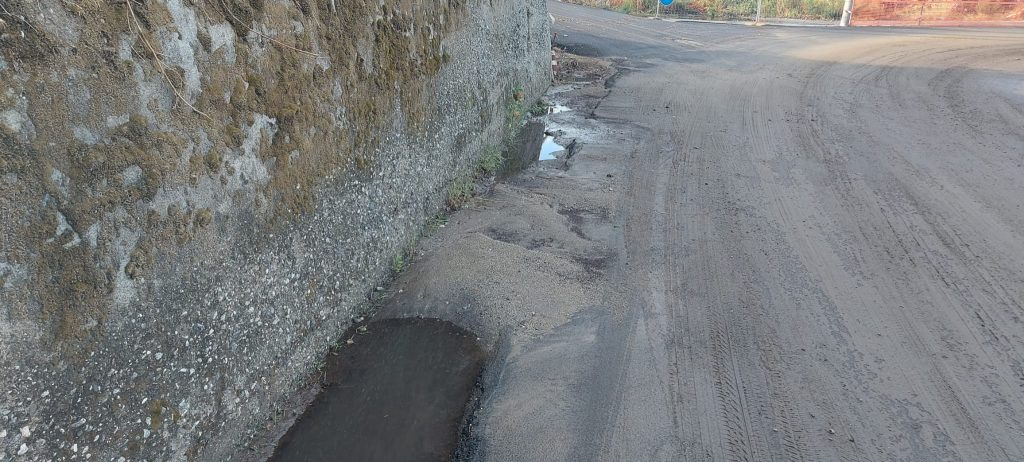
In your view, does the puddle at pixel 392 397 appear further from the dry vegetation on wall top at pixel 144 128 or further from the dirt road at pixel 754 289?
the dry vegetation on wall top at pixel 144 128

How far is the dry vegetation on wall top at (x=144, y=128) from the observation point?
2.79 meters

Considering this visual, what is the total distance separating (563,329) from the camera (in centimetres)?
528

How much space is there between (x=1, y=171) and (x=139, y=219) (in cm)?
69

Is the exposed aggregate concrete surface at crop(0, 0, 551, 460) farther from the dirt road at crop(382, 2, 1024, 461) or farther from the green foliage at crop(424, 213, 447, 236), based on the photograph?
the dirt road at crop(382, 2, 1024, 461)

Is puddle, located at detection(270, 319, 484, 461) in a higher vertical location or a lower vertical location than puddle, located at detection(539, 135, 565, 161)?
lower

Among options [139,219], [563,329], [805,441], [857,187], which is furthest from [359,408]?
[857,187]

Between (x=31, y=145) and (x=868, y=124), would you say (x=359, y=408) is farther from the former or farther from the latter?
(x=868, y=124)

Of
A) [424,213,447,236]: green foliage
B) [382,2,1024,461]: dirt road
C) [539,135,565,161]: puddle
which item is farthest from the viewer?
[539,135,565,161]: puddle

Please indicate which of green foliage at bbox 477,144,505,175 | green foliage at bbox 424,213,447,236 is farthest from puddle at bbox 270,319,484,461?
green foliage at bbox 477,144,505,175

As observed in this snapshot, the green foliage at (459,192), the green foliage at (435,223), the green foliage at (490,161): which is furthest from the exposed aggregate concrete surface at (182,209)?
the green foliage at (490,161)

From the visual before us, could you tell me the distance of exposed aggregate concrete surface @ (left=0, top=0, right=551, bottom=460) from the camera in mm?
2812

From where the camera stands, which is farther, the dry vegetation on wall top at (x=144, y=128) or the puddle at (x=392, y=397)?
the puddle at (x=392, y=397)

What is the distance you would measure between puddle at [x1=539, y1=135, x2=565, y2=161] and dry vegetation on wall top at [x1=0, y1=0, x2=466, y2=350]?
179 inches

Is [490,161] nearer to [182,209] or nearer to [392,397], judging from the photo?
[392,397]
